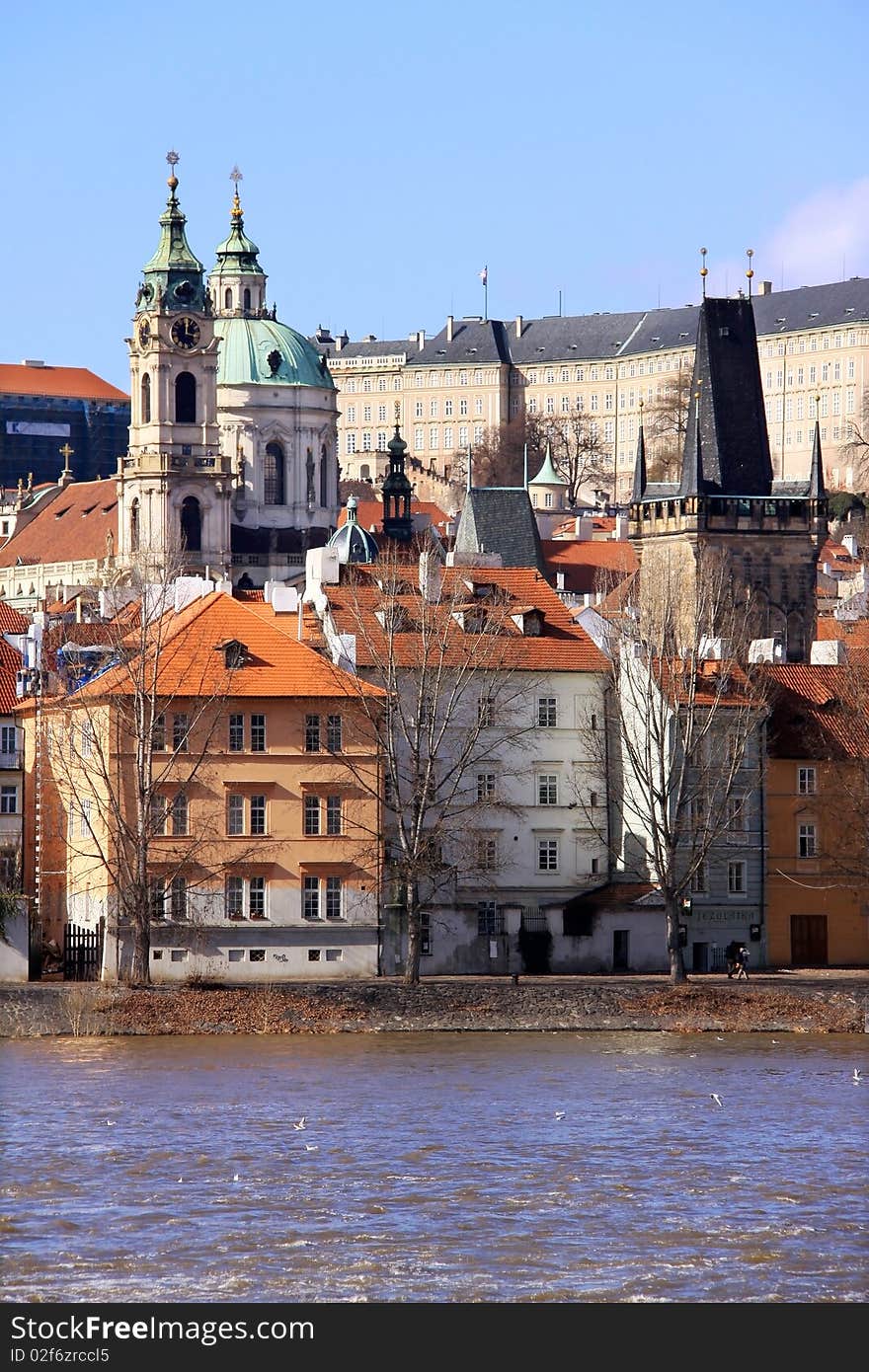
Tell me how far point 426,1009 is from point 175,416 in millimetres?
100009

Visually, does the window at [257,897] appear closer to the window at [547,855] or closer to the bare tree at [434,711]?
the bare tree at [434,711]

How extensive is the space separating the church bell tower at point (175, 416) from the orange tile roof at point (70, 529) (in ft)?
35.4

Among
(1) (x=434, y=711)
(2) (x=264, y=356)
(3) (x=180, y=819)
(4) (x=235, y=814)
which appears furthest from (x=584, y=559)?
(3) (x=180, y=819)

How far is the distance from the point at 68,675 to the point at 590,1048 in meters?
20.4

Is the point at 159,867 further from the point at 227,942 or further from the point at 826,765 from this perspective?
the point at 826,765

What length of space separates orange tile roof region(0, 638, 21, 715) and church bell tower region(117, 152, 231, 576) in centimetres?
8108

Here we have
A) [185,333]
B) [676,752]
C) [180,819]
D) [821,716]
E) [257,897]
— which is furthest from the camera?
[185,333]

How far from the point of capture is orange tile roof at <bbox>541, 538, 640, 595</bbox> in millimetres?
144000

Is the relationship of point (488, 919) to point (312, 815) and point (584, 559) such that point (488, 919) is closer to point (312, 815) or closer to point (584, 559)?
point (312, 815)

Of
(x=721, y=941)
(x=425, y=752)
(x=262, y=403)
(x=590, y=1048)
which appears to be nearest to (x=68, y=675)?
(x=425, y=752)

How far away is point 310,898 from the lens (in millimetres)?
66125
